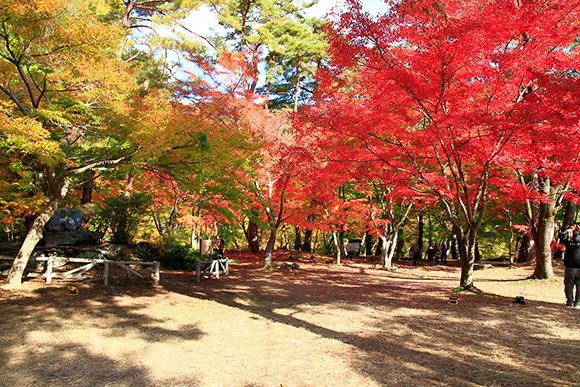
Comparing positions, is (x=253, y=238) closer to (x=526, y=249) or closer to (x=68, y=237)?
(x=68, y=237)

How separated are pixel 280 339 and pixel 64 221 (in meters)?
10.6

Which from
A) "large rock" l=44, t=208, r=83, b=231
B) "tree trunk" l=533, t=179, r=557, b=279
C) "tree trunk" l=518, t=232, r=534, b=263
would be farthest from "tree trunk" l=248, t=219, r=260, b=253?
"tree trunk" l=533, t=179, r=557, b=279

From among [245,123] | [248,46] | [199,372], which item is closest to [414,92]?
[199,372]

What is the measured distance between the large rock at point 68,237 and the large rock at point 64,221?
15 centimetres

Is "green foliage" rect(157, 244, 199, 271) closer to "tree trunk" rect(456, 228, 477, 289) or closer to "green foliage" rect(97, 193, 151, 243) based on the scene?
"green foliage" rect(97, 193, 151, 243)

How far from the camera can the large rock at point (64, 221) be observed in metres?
12.4

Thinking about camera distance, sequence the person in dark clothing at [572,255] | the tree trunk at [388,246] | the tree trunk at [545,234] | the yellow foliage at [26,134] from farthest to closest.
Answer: the tree trunk at [388,246] < the tree trunk at [545,234] < the person in dark clothing at [572,255] < the yellow foliage at [26,134]

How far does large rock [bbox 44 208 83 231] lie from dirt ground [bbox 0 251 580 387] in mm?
3956

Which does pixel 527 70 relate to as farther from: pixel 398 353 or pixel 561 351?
pixel 398 353

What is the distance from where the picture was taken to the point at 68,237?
1261 cm

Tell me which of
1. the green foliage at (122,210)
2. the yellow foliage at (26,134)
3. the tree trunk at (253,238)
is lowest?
the tree trunk at (253,238)

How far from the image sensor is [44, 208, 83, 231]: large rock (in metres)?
12.4

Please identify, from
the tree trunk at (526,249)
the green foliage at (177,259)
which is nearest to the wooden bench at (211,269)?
the green foliage at (177,259)

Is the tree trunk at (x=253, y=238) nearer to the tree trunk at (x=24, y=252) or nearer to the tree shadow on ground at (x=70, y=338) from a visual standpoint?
the tree shadow on ground at (x=70, y=338)
